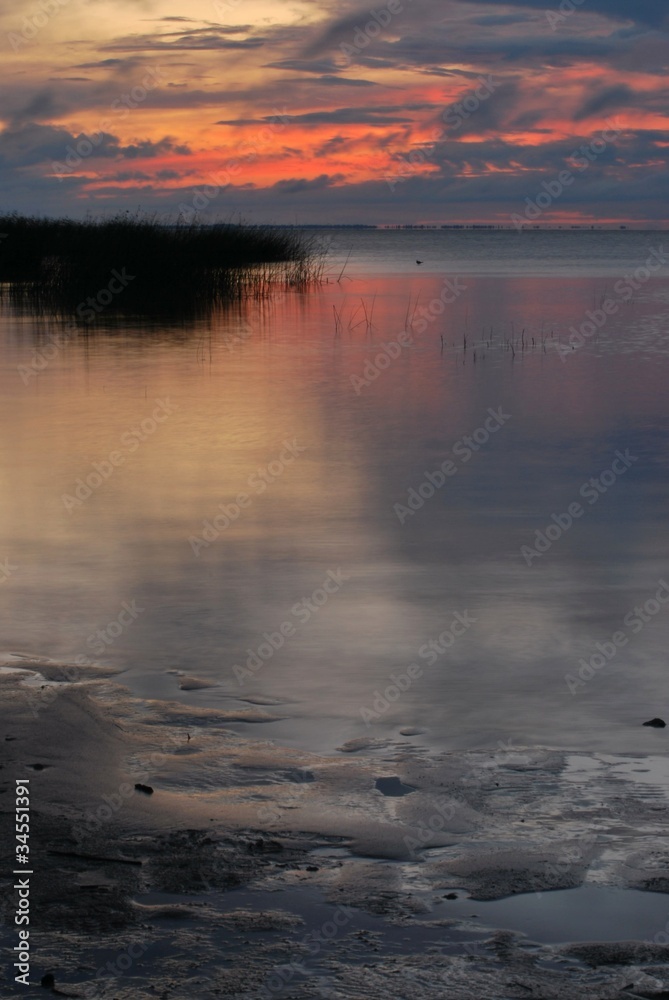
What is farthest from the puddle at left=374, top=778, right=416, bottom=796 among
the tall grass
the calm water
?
the tall grass

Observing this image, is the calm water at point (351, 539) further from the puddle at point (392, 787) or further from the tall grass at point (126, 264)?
the tall grass at point (126, 264)

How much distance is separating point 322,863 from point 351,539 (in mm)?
4339

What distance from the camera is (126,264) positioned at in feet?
100.0

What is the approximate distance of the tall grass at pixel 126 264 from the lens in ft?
98.4

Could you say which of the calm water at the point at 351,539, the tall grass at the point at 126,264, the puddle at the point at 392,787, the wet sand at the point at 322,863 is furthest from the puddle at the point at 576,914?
the tall grass at the point at 126,264

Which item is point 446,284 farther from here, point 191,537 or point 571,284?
point 191,537

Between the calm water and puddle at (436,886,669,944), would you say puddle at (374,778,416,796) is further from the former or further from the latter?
puddle at (436,886,669,944)

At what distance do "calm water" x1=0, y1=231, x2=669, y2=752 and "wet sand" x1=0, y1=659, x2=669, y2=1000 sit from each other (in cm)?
33

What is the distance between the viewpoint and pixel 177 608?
628 cm

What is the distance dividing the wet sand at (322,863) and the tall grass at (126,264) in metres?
24.4

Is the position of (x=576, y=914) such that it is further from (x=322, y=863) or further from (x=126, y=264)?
(x=126, y=264)

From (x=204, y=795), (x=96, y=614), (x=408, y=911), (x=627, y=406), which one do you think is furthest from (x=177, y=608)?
(x=627, y=406)

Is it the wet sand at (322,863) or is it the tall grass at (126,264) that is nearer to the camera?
the wet sand at (322,863)

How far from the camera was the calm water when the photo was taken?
5148mm
